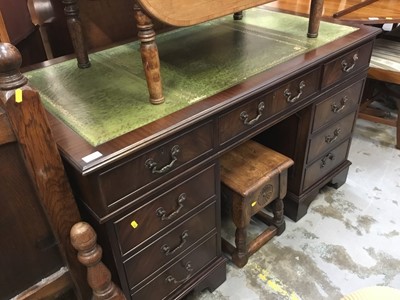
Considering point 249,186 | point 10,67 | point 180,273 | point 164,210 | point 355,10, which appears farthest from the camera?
point 355,10

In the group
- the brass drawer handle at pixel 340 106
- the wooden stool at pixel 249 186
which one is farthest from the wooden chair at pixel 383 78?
the wooden stool at pixel 249 186

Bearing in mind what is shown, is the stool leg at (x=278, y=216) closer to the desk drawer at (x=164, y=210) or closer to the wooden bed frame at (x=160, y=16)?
the desk drawer at (x=164, y=210)

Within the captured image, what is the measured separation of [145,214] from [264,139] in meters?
0.97

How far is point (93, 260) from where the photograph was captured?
1.00m

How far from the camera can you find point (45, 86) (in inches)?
50.8

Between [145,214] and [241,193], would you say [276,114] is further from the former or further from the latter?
[145,214]

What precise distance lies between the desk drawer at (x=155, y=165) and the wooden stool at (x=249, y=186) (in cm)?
39

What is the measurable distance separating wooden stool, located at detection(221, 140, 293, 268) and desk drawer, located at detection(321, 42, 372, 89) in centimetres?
40

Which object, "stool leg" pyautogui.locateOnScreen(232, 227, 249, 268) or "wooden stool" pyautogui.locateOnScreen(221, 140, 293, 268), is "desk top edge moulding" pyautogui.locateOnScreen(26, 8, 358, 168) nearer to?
"wooden stool" pyautogui.locateOnScreen(221, 140, 293, 268)

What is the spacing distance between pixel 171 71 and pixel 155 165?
44cm

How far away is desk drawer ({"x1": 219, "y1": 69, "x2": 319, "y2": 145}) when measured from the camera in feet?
4.12

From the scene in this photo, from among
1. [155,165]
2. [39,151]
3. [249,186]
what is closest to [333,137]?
[249,186]

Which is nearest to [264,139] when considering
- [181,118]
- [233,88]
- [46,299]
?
[233,88]

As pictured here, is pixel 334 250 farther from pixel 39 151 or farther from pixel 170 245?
pixel 39 151
